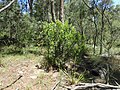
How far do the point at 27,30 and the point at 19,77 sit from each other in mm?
5018

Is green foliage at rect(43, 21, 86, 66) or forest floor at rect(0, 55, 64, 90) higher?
green foliage at rect(43, 21, 86, 66)

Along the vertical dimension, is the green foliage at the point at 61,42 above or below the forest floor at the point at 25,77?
above

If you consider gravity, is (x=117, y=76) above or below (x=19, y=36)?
below

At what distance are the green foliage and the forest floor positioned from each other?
2.08 feet

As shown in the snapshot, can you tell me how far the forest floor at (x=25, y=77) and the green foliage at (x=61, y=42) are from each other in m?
0.63

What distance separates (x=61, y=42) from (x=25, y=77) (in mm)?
1649

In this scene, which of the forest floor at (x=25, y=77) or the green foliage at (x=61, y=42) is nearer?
the forest floor at (x=25, y=77)

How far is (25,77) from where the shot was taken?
7344 millimetres

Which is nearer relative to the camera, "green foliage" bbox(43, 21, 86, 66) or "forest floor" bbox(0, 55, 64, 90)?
"forest floor" bbox(0, 55, 64, 90)

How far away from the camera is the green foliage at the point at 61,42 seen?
7.97 m

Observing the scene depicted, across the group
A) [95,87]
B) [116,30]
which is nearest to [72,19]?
[116,30]

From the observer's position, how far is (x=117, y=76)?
8539mm

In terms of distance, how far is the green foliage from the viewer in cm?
797

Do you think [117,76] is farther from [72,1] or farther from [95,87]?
[72,1]
